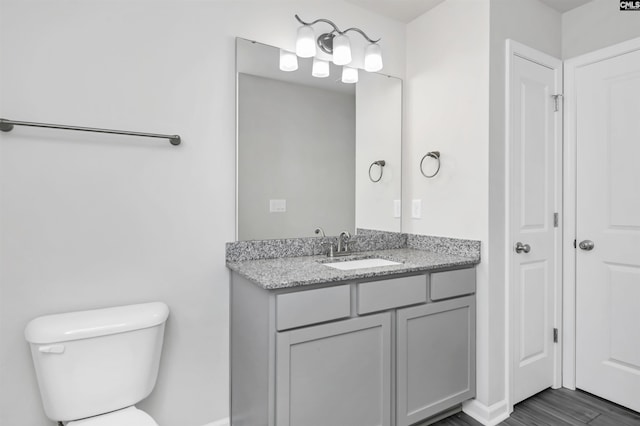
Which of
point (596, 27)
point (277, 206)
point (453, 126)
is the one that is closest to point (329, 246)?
point (277, 206)

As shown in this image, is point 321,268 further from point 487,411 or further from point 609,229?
point 609,229

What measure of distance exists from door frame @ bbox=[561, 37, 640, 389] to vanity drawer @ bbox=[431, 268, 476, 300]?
2.56 ft

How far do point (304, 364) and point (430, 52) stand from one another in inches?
77.2

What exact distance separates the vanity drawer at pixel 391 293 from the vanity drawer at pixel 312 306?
9 cm

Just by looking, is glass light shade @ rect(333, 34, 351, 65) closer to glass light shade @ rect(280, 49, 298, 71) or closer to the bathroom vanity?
glass light shade @ rect(280, 49, 298, 71)

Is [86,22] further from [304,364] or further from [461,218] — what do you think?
[461,218]

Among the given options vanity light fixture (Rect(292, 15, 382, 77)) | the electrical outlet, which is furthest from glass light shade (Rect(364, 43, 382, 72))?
the electrical outlet

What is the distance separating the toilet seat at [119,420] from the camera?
133 centimetres

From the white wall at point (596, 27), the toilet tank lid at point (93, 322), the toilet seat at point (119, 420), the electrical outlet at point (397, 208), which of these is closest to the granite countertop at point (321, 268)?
the electrical outlet at point (397, 208)

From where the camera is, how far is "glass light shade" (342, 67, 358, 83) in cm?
221

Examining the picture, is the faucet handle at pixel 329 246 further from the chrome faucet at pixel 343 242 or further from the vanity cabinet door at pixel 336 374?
the vanity cabinet door at pixel 336 374

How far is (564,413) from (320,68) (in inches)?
93.9

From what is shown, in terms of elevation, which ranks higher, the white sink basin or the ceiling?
the ceiling

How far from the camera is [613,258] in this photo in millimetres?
2137
